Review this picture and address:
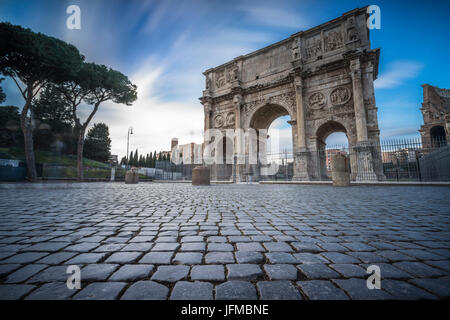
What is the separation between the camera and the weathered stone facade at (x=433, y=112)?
92.7 feet

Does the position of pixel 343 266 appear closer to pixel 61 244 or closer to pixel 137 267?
pixel 137 267

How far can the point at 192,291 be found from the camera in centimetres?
99

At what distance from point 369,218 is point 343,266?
195 cm

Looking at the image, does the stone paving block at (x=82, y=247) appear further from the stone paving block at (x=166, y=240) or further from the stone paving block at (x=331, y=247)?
the stone paving block at (x=331, y=247)

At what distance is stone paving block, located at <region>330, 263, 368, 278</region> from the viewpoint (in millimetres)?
1159

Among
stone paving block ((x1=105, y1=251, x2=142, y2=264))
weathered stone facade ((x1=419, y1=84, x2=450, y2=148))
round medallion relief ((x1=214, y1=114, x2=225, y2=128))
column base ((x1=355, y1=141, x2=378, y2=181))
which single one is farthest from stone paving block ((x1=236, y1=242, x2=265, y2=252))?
weathered stone facade ((x1=419, y1=84, x2=450, y2=148))

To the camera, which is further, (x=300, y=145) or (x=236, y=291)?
(x=300, y=145)

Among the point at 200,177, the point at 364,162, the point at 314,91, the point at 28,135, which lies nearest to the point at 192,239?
the point at 200,177

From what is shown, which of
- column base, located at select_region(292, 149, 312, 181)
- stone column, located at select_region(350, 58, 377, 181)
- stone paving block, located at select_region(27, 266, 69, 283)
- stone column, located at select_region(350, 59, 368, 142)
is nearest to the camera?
stone paving block, located at select_region(27, 266, 69, 283)

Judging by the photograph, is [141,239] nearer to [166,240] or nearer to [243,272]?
Answer: [166,240]

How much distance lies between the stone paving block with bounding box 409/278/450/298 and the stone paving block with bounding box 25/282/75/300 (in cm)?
177

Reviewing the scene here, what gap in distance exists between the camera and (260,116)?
20.7 meters

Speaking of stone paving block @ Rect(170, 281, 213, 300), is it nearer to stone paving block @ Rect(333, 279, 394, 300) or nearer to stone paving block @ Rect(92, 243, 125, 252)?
stone paving block @ Rect(333, 279, 394, 300)

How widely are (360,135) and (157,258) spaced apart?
51.7 feet
